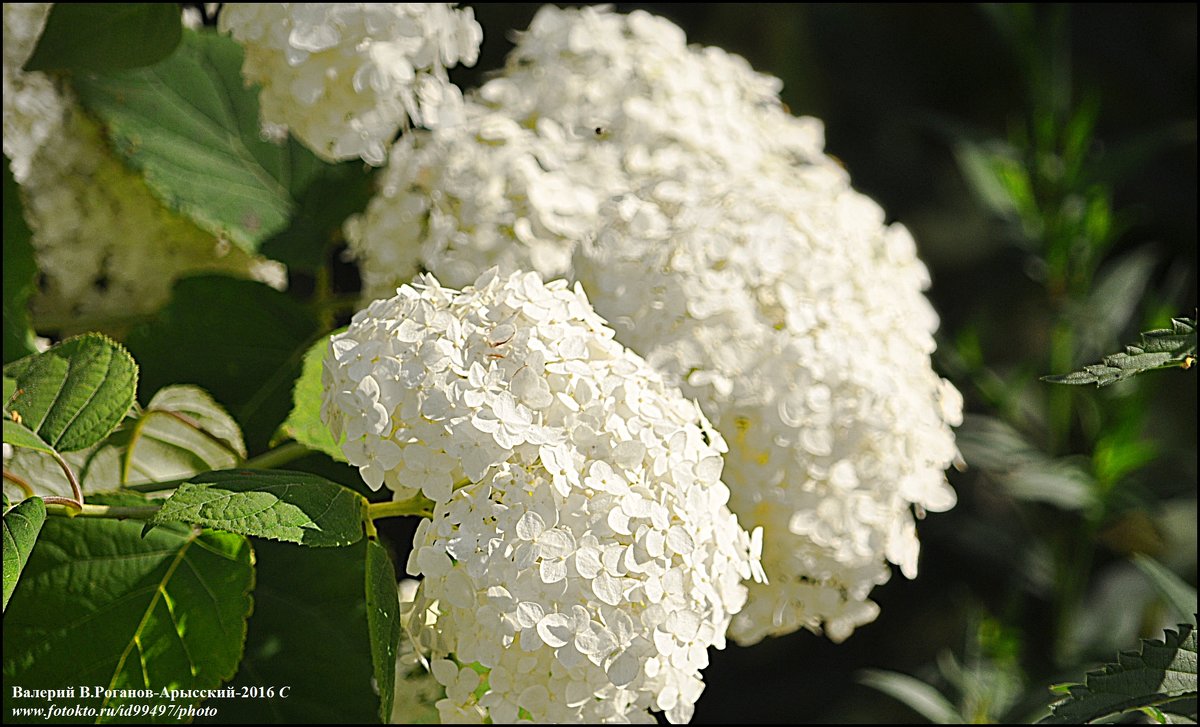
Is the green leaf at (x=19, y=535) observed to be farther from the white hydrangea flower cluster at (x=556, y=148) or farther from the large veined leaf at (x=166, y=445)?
the white hydrangea flower cluster at (x=556, y=148)

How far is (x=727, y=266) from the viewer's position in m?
0.64

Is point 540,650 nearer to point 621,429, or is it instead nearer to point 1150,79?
point 621,429

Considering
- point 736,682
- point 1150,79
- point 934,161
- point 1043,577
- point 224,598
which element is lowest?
point 736,682

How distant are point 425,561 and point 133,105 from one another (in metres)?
0.47

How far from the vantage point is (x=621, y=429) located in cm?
49

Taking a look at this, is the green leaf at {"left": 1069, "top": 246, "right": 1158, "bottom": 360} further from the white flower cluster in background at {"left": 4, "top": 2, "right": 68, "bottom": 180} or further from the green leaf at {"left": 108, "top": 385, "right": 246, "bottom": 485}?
the white flower cluster in background at {"left": 4, "top": 2, "right": 68, "bottom": 180}

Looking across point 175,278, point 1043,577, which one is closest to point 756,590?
point 175,278

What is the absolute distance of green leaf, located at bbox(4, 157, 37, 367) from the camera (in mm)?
668

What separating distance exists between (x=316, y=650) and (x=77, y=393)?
0.66 feet

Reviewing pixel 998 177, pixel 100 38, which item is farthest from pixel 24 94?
pixel 998 177

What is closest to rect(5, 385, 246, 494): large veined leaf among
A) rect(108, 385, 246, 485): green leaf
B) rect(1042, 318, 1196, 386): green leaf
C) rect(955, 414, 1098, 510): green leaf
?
rect(108, 385, 246, 485): green leaf

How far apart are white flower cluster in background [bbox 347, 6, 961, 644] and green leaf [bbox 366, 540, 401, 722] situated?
19cm

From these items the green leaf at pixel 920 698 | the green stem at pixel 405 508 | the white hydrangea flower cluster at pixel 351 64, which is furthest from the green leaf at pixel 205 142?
the green leaf at pixel 920 698

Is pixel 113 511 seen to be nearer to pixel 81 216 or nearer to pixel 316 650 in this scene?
pixel 316 650
